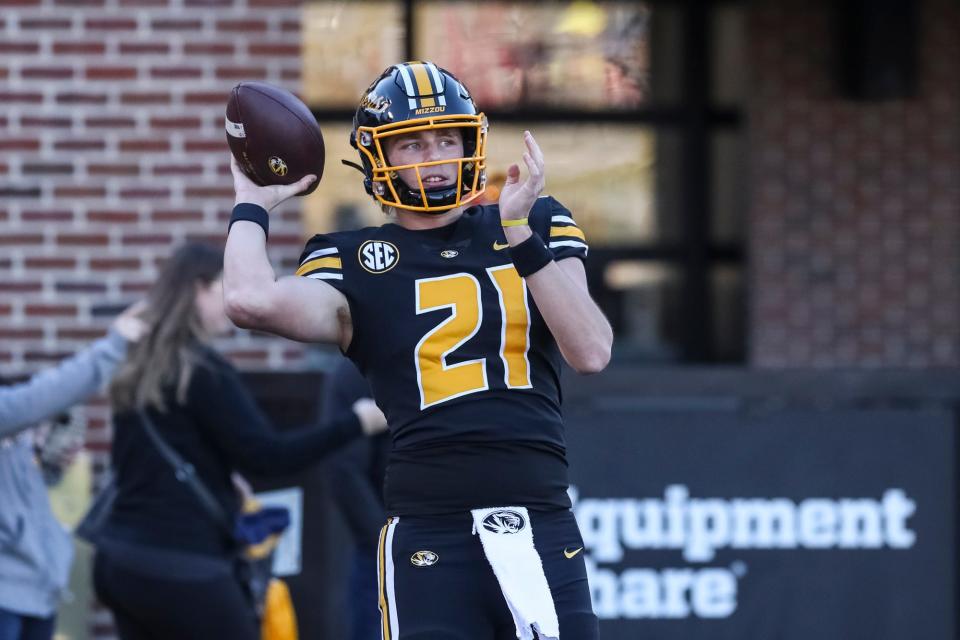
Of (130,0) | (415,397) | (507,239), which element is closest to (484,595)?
(415,397)

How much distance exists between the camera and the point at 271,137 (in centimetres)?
340

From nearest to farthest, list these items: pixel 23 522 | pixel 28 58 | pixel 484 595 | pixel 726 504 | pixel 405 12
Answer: pixel 484 595, pixel 23 522, pixel 726 504, pixel 28 58, pixel 405 12

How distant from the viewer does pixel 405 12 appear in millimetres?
8883

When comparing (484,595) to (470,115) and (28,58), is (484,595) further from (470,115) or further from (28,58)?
(28,58)

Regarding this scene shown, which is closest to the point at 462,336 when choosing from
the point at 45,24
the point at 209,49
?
the point at 209,49

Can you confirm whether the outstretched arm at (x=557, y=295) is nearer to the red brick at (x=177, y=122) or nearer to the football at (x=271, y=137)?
the football at (x=271, y=137)

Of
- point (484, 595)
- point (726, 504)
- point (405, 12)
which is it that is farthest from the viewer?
point (405, 12)

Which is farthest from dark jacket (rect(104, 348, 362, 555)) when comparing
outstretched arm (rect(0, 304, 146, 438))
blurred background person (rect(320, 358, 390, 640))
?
blurred background person (rect(320, 358, 390, 640))

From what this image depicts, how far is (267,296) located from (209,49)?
3714 millimetres

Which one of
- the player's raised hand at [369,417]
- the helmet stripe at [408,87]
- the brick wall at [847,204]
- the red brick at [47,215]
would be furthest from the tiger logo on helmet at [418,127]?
the brick wall at [847,204]

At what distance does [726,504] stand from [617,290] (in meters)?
3.35

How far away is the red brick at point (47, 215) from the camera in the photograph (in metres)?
6.56

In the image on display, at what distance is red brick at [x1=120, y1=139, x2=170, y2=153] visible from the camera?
658cm

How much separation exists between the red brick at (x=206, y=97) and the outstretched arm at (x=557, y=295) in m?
3.73
